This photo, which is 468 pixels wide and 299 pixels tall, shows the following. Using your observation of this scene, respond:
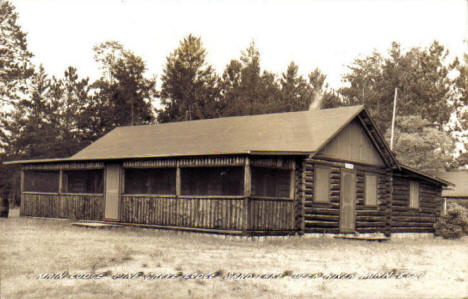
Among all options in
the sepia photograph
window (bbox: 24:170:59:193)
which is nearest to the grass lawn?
the sepia photograph

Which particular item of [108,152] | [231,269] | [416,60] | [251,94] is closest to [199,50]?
[251,94]

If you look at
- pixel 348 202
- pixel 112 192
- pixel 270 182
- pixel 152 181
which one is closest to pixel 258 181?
pixel 270 182

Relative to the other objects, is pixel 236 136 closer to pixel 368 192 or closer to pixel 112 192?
pixel 112 192

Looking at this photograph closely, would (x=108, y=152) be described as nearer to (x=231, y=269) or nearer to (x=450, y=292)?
(x=231, y=269)

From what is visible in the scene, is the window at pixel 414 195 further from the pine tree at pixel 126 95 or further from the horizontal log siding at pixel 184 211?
the pine tree at pixel 126 95

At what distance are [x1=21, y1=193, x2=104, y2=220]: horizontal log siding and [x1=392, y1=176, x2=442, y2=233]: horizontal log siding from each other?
12.8m

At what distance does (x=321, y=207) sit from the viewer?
20.7 metres

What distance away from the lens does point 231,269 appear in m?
11.5

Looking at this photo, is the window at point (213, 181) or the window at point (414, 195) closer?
the window at point (213, 181)

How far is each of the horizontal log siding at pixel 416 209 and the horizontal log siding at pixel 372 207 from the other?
0.99m

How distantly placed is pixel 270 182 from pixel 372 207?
4.44m

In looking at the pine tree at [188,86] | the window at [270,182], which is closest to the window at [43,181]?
the pine tree at [188,86]

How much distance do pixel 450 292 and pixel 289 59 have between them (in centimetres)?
4728

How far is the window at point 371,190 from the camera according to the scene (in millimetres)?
23406
